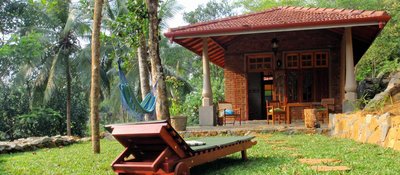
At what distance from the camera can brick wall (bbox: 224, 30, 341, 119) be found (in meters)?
13.4

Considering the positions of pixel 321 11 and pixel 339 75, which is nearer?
pixel 321 11

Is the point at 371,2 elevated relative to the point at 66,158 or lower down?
elevated

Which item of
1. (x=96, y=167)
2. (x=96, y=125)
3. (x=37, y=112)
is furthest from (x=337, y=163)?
(x=37, y=112)

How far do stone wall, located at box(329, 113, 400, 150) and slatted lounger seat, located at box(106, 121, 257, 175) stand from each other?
2.92m

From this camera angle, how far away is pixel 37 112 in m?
18.4

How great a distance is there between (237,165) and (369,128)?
120 inches

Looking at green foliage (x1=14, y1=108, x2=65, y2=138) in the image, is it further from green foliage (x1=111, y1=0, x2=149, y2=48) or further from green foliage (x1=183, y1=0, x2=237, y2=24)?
green foliage (x1=183, y1=0, x2=237, y2=24)

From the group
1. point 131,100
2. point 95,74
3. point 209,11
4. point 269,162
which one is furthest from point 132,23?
point 209,11

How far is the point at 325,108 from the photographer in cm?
1112

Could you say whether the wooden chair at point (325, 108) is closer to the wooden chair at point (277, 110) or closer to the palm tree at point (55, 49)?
the wooden chair at point (277, 110)

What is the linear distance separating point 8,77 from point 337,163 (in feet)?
69.3

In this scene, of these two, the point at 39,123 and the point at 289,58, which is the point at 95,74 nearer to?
the point at 289,58

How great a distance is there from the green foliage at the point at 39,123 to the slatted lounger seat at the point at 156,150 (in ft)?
48.7

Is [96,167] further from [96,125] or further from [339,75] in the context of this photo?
[339,75]
